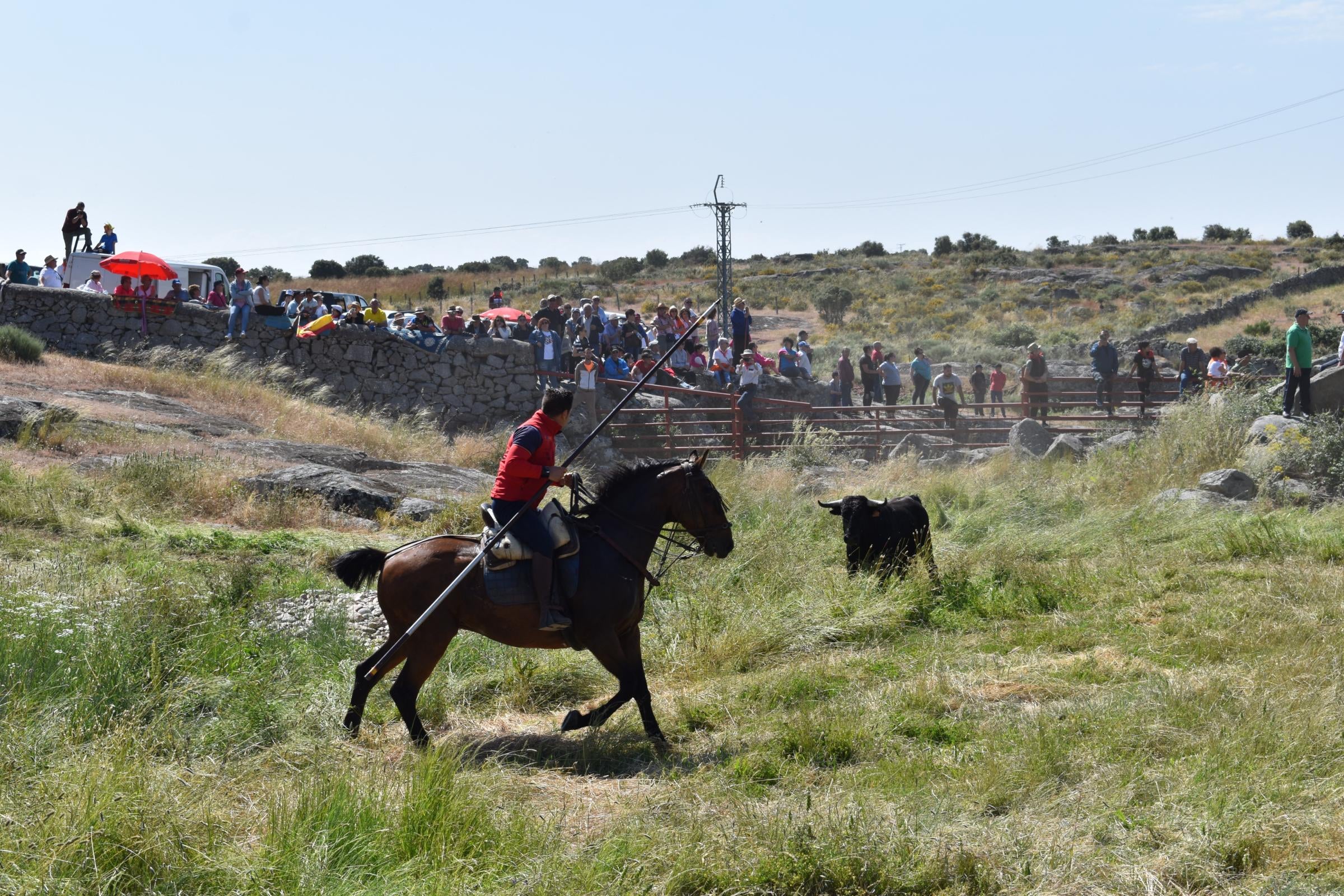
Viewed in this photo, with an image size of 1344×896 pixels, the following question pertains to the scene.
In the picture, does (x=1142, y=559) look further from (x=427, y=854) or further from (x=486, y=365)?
(x=486, y=365)

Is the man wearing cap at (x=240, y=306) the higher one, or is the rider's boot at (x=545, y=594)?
the man wearing cap at (x=240, y=306)

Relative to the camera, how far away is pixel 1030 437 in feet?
71.6

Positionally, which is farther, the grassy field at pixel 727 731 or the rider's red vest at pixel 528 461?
the rider's red vest at pixel 528 461

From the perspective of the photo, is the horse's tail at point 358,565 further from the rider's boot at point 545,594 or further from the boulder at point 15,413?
the boulder at point 15,413

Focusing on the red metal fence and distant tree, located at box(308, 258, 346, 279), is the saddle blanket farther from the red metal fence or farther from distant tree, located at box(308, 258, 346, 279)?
distant tree, located at box(308, 258, 346, 279)

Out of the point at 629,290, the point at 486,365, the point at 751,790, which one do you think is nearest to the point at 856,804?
the point at 751,790

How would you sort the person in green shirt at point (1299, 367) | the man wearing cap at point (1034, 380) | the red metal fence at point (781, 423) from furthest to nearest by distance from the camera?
the man wearing cap at point (1034, 380)
the red metal fence at point (781, 423)
the person in green shirt at point (1299, 367)

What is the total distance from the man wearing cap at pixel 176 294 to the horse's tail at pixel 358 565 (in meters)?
19.6

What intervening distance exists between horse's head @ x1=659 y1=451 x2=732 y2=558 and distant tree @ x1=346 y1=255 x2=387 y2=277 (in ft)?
205

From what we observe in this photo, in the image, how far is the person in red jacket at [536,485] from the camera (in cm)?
759

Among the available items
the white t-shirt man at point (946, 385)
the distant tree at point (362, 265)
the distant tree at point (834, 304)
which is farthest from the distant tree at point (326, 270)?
the white t-shirt man at point (946, 385)

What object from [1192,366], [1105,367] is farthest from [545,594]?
[1192,366]

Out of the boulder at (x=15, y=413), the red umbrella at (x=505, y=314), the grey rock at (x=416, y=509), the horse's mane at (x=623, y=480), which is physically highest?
the red umbrella at (x=505, y=314)

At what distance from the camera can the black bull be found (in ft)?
38.4
